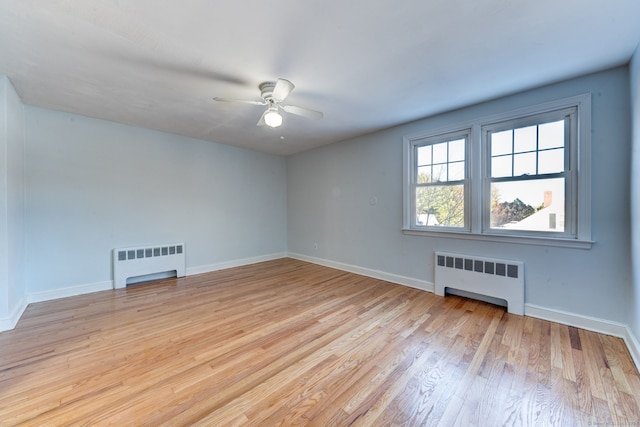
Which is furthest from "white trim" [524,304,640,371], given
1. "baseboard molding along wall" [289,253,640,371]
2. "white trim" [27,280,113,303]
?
"white trim" [27,280,113,303]

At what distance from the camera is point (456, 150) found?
3314mm

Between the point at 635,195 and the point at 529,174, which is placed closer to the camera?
the point at 635,195

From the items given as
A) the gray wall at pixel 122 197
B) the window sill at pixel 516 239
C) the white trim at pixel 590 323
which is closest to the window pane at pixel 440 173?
the window sill at pixel 516 239

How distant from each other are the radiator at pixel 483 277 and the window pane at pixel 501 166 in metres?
1.02

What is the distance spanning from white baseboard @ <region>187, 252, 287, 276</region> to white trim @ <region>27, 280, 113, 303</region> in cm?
113

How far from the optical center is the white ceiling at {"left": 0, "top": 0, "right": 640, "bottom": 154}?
1604 millimetres

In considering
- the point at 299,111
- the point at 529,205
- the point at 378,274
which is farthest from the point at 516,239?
the point at 299,111

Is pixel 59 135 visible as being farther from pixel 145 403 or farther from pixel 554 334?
pixel 554 334

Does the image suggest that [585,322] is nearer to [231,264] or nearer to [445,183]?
[445,183]

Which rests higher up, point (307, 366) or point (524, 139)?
point (524, 139)

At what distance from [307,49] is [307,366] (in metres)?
2.48

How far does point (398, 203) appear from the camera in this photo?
384 centimetres

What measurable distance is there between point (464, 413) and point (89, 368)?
263 centimetres

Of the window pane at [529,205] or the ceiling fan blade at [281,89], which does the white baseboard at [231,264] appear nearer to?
the ceiling fan blade at [281,89]
